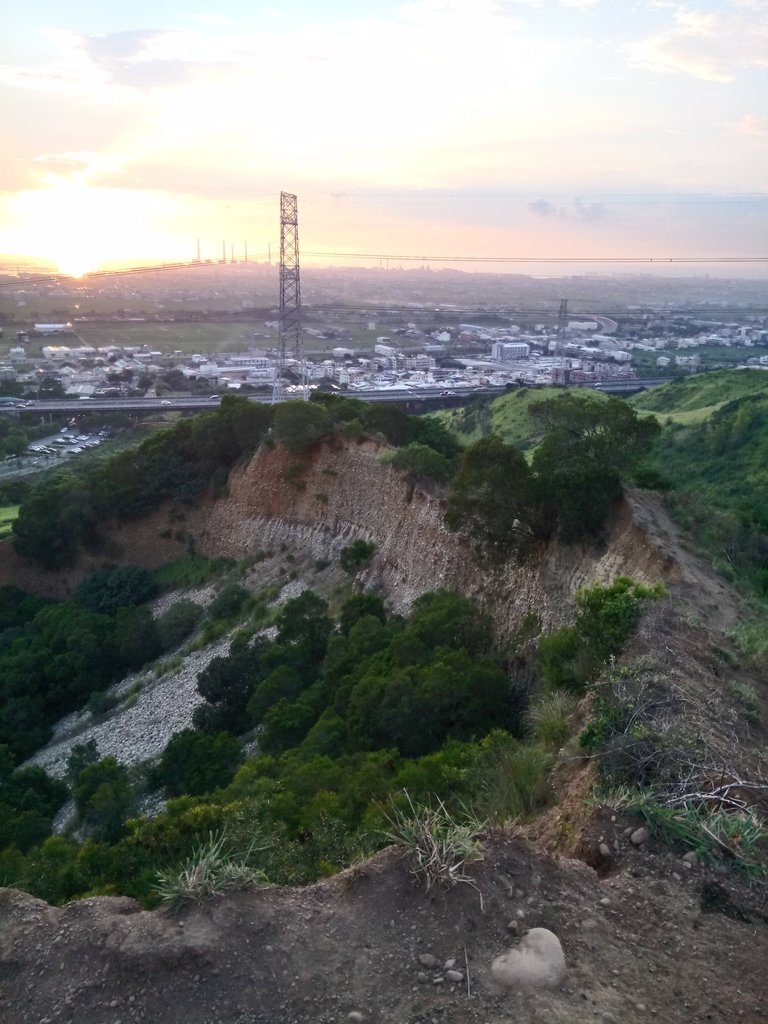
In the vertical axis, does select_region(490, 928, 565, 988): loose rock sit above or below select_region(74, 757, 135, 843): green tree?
above

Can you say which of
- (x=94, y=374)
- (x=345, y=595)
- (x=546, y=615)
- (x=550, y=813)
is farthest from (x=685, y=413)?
(x=94, y=374)

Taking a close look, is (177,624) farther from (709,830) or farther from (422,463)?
(709,830)

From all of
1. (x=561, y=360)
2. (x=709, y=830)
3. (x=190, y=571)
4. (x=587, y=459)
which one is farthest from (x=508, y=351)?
(x=709, y=830)

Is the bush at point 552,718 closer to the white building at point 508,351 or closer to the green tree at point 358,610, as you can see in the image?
the green tree at point 358,610

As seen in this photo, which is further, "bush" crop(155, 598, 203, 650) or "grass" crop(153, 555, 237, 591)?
"grass" crop(153, 555, 237, 591)

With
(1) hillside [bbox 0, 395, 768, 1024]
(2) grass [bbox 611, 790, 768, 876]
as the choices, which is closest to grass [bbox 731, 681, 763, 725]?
(1) hillside [bbox 0, 395, 768, 1024]

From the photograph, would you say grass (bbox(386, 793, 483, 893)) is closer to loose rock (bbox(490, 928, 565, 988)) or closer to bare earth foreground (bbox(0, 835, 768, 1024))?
bare earth foreground (bbox(0, 835, 768, 1024))

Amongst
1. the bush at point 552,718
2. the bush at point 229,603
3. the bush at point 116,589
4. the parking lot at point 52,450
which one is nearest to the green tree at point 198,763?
the bush at point 229,603
